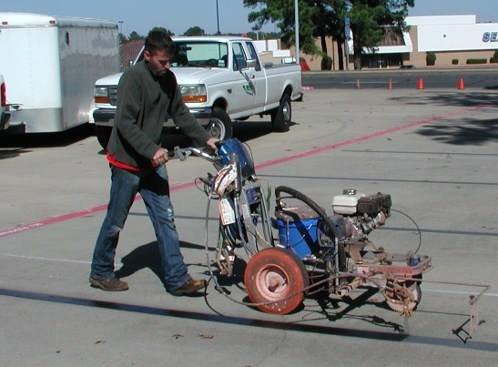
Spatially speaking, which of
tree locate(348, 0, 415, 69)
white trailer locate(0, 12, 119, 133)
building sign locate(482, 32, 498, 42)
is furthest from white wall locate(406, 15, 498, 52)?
white trailer locate(0, 12, 119, 133)

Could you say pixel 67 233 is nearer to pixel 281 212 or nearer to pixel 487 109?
pixel 281 212

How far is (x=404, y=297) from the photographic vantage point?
5.41 meters

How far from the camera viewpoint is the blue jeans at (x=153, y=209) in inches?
241

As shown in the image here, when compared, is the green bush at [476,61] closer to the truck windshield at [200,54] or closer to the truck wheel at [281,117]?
the truck wheel at [281,117]

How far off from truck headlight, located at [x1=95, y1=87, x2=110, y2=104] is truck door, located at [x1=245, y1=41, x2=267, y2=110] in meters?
2.72

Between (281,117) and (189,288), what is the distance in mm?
11465

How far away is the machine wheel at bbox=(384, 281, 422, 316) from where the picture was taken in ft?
17.6

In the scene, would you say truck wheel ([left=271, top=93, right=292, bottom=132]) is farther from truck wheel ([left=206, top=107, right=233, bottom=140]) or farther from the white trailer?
the white trailer

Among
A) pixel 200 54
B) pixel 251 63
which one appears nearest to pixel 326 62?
pixel 251 63

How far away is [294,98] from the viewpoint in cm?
1839

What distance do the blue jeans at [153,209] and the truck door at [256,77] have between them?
31.5 feet

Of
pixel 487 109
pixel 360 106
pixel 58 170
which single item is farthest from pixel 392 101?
pixel 58 170

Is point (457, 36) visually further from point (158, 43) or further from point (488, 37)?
point (158, 43)

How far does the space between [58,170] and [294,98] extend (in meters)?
6.79
